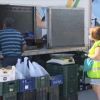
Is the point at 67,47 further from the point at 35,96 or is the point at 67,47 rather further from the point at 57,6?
the point at 35,96

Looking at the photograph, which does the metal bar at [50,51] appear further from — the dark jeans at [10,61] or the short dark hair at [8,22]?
the short dark hair at [8,22]

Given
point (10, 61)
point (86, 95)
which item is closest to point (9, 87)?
point (10, 61)

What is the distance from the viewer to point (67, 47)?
641cm

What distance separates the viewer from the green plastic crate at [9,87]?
404 cm

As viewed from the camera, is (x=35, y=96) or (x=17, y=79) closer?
(x=17, y=79)

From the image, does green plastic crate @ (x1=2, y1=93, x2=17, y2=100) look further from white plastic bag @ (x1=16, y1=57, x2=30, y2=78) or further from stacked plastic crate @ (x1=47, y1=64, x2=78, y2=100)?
stacked plastic crate @ (x1=47, y1=64, x2=78, y2=100)

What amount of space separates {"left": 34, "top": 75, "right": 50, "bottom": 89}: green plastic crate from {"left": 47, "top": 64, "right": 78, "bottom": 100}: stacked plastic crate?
24.5 inches

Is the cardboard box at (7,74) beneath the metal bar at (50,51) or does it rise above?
beneath

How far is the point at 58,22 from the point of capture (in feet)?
20.3

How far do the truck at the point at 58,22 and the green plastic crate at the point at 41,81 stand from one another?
4.51 ft

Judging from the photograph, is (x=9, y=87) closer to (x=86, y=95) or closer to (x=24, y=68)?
(x=24, y=68)

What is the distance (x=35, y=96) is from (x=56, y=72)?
92cm

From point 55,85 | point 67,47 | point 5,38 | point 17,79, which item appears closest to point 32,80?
point 17,79

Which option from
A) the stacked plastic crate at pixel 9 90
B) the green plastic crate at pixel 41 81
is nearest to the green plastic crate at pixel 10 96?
the stacked plastic crate at pixel 9 90
